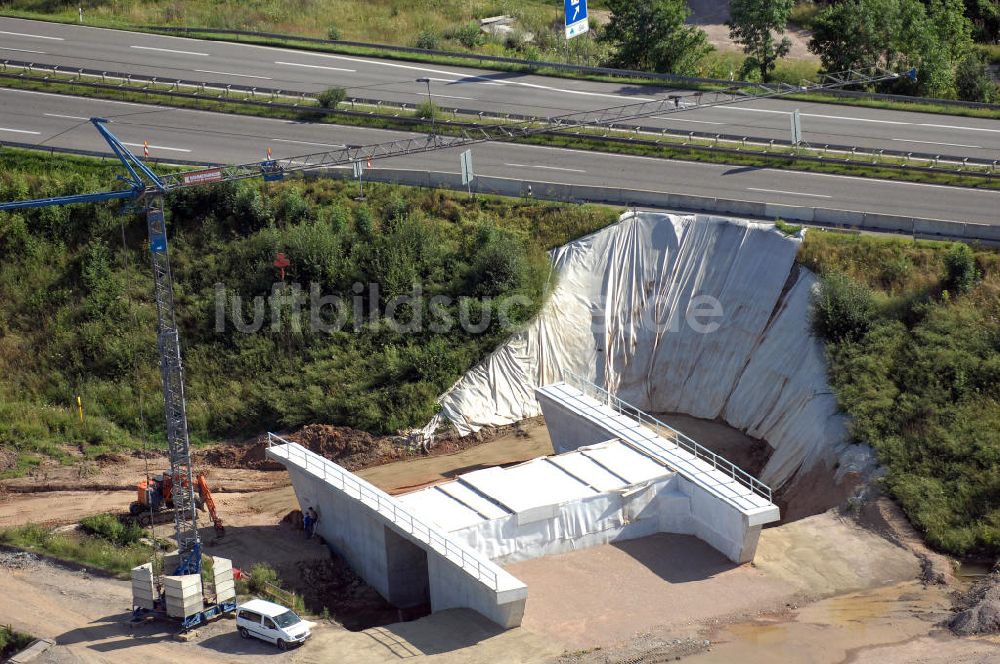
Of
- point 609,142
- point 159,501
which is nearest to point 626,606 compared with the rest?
point 159,501

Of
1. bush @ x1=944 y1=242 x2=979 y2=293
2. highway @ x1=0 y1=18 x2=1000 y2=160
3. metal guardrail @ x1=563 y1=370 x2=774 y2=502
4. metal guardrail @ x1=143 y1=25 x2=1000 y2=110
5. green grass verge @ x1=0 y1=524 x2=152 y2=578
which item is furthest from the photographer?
metal guardrail @ x1=143 y1=25 x2=1000 y2=110

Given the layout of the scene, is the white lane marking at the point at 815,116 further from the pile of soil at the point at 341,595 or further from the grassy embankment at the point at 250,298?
the pile of soil at the point at 341,595

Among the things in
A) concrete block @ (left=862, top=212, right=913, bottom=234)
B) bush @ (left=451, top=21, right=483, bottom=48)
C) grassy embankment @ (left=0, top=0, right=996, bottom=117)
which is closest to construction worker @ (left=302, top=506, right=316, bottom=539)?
concrete block @ (left=862, top=212, right=913, bottom=234)

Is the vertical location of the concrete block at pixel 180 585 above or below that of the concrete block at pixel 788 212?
below

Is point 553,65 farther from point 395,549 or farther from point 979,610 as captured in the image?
point 979,610

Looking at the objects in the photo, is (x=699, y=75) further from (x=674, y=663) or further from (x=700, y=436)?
(x=674, y=663)

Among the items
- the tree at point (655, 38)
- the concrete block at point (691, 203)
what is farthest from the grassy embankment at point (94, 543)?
the tree at point (655, 38)

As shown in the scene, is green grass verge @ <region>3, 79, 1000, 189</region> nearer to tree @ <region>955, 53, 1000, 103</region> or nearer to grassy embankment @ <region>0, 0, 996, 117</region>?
A: grassy embankment @ <region>0, 0, 996, 117</region>
